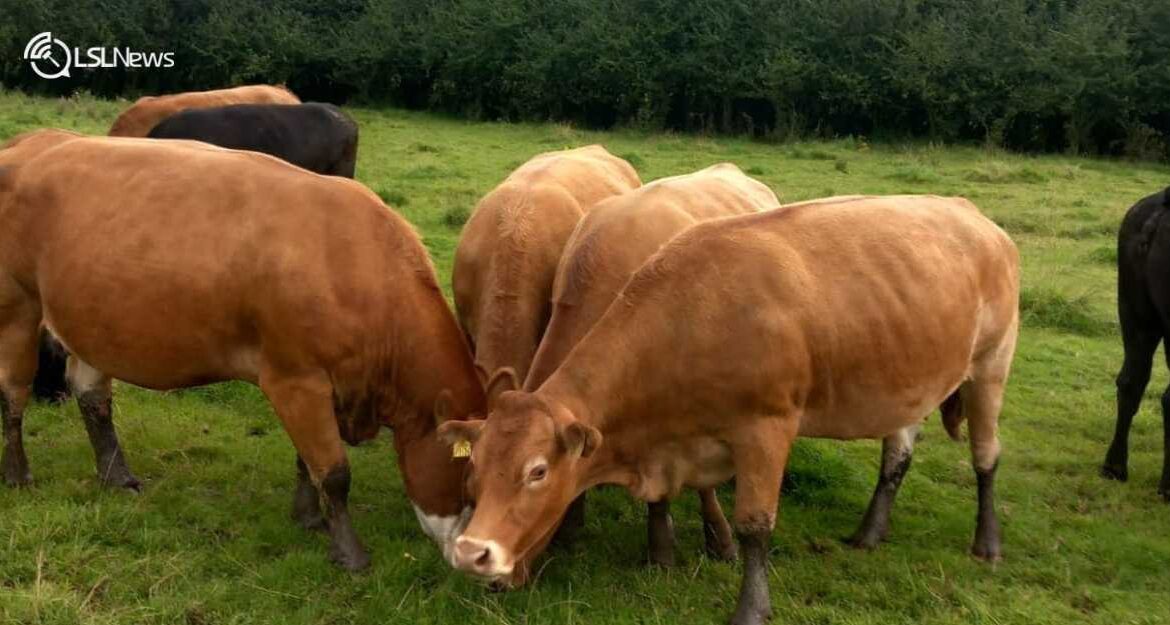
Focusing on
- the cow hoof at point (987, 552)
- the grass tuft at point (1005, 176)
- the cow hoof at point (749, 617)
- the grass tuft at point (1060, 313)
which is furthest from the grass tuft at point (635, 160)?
the cow hoof at point (749, 617)

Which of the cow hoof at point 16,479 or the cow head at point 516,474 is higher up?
the cow head at point 516,474

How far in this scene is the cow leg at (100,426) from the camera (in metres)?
5.78

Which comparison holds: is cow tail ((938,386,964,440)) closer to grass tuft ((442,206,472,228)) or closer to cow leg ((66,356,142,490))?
cow leg ((66,356,142,490))

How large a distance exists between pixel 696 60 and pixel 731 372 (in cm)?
2502

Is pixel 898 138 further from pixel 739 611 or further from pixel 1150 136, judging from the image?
pixel 739 611

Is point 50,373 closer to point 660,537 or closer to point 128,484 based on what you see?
point 128,484

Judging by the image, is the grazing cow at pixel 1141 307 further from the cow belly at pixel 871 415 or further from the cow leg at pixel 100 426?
the cow leg at pixel 100 426

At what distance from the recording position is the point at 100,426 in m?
5.80

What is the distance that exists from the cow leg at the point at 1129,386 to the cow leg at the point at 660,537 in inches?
132

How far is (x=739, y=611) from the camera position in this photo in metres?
4.63

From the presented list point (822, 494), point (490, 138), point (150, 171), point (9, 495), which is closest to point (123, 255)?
point (150, 171)

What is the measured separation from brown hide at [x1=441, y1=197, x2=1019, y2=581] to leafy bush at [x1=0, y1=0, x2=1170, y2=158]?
848 inches

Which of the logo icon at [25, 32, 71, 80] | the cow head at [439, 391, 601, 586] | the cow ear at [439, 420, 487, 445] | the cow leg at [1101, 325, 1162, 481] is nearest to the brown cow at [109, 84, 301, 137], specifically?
the cow ear at [439, 420, 487, 445]

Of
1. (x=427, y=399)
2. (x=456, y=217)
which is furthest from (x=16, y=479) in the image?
(x=456, y=217)
